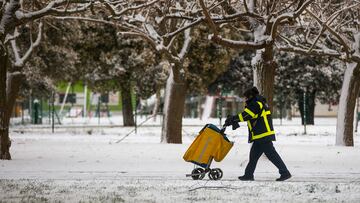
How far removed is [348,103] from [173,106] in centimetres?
552

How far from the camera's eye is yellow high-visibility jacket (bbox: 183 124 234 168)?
11.7 meters

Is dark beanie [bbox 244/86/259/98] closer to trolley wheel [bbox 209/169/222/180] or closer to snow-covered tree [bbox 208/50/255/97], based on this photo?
trolley wheel [bbox 209/169/222/180]

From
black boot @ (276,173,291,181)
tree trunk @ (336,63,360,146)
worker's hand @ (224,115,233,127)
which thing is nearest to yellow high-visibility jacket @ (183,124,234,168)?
worker's hand @ (224,115,233,127)

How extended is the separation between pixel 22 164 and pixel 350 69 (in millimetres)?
11235

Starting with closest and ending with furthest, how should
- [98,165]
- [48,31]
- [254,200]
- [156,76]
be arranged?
[254,200] < [98,165] < [48,31] < [156,76]

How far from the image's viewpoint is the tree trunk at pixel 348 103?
2231 centimetres

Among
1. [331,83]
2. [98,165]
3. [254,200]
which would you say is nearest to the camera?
[254,200]

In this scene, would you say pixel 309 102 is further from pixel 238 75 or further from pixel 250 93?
pixel 250 93

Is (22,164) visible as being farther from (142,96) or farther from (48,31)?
(142,96)

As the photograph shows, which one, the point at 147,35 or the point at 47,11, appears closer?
the point at 47,11

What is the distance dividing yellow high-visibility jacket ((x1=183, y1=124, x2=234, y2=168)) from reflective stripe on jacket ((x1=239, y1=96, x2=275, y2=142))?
453 millimetres

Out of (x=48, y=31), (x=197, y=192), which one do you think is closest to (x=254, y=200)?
(x=197, y=192)

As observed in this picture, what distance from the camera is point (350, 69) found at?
2239 centimetres

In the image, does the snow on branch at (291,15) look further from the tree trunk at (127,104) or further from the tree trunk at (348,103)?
the tree trunk at (127,104)
